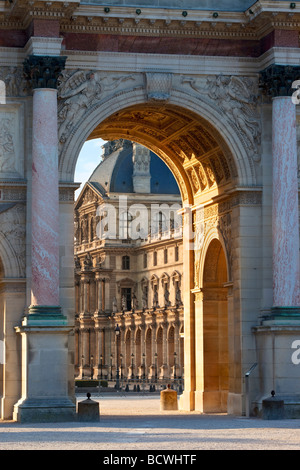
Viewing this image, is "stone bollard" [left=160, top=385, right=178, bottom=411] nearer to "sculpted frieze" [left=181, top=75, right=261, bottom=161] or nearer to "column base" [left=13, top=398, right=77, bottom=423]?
"column base" [left=13, top=398, right=77, bottom=423]

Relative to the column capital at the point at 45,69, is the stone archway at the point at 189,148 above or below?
below

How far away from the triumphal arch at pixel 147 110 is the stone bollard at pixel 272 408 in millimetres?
757

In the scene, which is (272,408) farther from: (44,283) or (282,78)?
(282,78)

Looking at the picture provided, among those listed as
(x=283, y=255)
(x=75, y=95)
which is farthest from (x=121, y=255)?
(x=283, y=255)

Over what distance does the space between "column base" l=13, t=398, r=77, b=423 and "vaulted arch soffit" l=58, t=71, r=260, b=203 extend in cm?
760

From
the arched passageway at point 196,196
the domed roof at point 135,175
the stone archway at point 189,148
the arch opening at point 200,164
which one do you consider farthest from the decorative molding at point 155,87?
the domed roof at point 135,175

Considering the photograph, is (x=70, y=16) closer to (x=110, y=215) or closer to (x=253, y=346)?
(x=253, y=346)

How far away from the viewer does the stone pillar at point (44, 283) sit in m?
38.9

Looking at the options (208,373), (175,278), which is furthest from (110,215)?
(208,373)

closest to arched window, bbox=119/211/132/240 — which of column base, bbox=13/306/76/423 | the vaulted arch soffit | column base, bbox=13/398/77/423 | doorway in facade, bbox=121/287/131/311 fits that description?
doorway in facade, bbox=121/287/131/311

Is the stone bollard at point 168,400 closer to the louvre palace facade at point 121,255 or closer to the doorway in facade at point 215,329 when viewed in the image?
the doorway in facade at point 215,329

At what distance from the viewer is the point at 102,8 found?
1619 inches

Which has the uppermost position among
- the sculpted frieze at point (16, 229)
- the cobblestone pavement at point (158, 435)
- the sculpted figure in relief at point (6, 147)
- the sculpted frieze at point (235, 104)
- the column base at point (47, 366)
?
the sculpted frieze at point (235, 104)

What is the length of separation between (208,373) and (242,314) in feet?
16.5
